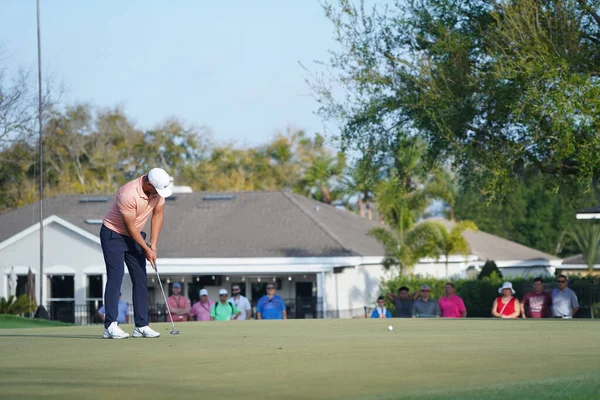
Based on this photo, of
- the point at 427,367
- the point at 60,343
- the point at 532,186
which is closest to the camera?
the point at 427,367

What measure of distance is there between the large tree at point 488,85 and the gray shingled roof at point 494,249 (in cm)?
2746

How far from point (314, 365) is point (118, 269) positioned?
3686 millimetres

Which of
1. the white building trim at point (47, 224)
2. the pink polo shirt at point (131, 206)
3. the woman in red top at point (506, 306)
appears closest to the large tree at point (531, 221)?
the white building trim at point (47, 224)

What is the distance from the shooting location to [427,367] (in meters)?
6.22

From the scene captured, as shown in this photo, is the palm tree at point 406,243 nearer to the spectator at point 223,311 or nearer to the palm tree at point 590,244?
the palm tree at point 590,244

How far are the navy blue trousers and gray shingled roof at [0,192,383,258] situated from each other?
2827cm

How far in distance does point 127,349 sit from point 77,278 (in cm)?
3210

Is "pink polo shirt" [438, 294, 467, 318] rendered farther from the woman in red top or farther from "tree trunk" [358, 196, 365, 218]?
"tree trunk" [358, 196, 365, 218]

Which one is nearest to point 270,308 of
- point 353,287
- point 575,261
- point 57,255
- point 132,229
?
point 132,229

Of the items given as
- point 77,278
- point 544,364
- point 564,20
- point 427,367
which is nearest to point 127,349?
point 427,367

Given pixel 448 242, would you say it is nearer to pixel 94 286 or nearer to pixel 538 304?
pixel 94 286

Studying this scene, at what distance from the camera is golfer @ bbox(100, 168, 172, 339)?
9383 mm

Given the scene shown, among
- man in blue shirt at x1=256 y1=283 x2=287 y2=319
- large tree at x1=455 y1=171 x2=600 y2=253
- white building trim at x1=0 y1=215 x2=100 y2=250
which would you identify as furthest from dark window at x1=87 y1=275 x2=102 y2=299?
large tree at x1=455 y1=171 x2=600 y2=253

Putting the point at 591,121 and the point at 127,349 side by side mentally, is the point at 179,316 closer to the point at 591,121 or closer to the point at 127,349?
the point at 591,121
